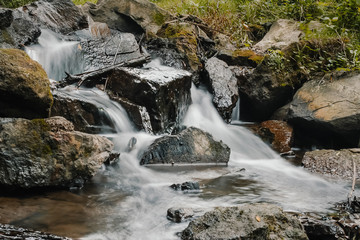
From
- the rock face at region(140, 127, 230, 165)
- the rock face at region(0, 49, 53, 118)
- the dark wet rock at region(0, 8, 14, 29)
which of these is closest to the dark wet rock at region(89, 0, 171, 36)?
the dark wet rock at region(0, 8, 14, 29)

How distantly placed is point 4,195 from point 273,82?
237 inches

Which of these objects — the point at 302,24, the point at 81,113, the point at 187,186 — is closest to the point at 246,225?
the point at 187,186

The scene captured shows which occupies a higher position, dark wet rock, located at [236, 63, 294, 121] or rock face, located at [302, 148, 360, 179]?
dark wet rock, located at [236, 63, 294, 121]

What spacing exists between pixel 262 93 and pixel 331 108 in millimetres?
Answer: 1683

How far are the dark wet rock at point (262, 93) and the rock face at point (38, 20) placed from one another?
477 cm

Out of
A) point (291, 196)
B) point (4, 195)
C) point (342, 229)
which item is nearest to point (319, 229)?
point (342, 229)

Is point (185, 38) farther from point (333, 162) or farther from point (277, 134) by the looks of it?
point (333, 162)

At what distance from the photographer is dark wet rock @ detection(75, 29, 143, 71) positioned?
736 cm

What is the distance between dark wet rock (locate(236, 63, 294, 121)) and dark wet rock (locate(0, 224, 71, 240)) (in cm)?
614

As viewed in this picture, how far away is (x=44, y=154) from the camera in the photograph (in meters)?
3.66

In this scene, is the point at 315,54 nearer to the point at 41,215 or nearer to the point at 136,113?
the point at 136,113

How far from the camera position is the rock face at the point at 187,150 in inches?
204

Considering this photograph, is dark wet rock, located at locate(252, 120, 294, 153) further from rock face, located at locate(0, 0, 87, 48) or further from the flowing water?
rock face, located at locate(0, 0, 87, 48)

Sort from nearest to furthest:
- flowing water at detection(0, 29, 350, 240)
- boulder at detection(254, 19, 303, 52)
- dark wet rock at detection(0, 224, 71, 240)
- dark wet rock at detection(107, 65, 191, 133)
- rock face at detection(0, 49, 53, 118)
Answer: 1. dark wet rock at detection(0, 224, 71, 240)
2. flowing water at detection(0, 29, 350, 240)
3. rock face at detection(0, 49, 53, 118)
4. dark wet rock at detection(107, 65, 191, 133)
5. boulder at detection(254, 19, 303, 52)
